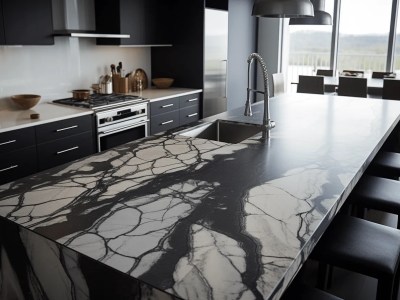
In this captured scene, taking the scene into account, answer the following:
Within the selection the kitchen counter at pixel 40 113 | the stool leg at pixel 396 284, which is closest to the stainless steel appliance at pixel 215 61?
the kitchen counter at pixel 40 113

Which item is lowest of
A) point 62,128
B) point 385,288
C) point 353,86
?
point 385,288

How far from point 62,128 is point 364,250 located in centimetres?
255

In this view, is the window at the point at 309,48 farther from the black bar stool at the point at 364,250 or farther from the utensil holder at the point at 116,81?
the black bar stool at the point at 364,250

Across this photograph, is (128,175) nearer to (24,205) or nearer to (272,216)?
(24,205)

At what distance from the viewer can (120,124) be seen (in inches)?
156

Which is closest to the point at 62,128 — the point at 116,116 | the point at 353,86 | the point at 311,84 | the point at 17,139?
the point at 17,139

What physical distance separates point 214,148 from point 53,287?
3.80 ft

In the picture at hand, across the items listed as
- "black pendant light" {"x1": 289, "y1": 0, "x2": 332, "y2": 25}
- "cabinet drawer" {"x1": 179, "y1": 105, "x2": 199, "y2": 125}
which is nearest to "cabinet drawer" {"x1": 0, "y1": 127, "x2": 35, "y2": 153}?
"cabinet drawer" {"x1": 179, "y1": 105, "x2": 199, "y2": 125}

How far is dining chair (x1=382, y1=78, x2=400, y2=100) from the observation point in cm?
506

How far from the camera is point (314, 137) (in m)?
2.50

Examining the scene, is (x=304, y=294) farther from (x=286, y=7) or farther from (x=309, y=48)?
(x=309, y=48)

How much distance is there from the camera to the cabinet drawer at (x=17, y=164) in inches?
118

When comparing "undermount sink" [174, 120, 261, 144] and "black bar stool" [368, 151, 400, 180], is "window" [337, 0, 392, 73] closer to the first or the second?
"black bar stool" [368, 151, 400, 180]

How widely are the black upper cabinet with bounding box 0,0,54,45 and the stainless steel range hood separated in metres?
0.18
